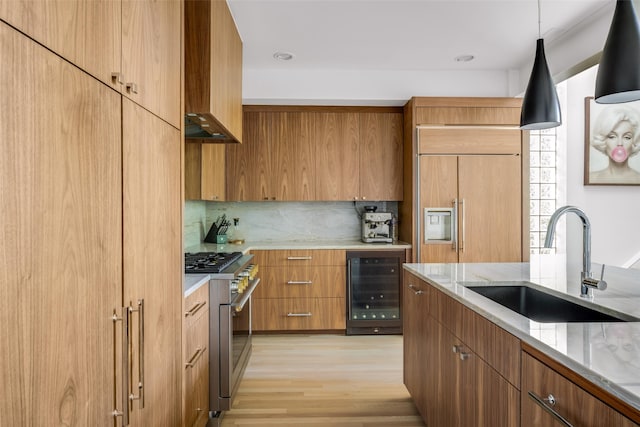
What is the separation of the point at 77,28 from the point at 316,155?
3.21m

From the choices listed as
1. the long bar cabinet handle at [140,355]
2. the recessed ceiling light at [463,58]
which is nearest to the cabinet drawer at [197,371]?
the long bar cabinet handle at [140,355]

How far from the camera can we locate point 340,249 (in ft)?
12.7

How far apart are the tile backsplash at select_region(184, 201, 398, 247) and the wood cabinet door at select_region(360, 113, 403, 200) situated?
34 cm

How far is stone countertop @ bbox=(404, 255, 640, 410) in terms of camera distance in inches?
33.4

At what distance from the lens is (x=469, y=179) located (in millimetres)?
3811

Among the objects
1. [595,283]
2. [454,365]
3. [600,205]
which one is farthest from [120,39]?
[600,205]

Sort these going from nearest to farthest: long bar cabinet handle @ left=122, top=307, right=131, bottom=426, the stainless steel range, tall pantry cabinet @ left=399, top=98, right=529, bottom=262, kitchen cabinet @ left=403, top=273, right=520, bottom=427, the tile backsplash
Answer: long bar cabinet handle @ left=122, top=307, right=131, bottom=426, kitchen cabinet @ left=403, top=273, right=520, bottom=427, the stainless steel range, tall pantry cabinet @ left=399, top=98, right=529, bottom=262, the tile backsplash

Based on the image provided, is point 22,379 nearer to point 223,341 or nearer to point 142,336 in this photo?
point 142,336

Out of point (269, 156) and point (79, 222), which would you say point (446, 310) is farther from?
point (269, 156)

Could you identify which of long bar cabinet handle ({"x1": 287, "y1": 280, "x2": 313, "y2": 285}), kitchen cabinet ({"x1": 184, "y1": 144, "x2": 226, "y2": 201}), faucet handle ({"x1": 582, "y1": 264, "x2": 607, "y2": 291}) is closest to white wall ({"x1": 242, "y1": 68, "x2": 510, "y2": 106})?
kitchen cabinet ({"x1": 184, "y1": 144, "x2": 226, "y2": 201})

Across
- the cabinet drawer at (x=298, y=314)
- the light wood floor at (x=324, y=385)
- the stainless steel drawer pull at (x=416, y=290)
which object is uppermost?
the stainless steel drawer pull at (x=416, y=290)

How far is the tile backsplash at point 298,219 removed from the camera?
443 centimetres

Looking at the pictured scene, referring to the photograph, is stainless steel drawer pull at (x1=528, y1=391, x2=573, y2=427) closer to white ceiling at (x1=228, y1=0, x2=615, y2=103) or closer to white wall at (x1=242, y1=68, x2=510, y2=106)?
white ceiling at (x1=228, y1=0, x2=615, y2=103)

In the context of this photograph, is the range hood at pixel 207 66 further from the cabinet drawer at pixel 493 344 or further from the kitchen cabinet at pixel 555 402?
the kitchen cabinet at pixel 555 402
